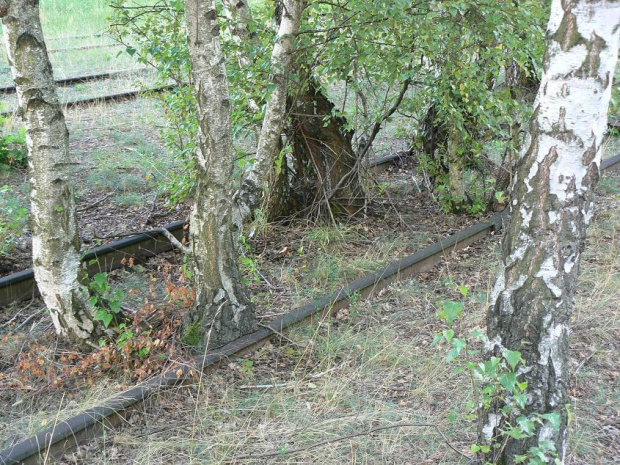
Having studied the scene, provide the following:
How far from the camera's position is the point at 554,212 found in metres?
3.21

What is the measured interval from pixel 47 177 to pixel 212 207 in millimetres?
1179

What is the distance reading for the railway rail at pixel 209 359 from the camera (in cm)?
389

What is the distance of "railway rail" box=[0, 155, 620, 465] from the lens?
3887mm

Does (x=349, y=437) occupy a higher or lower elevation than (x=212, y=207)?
lower

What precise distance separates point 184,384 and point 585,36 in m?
3.39

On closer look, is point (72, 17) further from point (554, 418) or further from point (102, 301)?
point (554, 418)

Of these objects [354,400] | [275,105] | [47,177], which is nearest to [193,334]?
[354,400]

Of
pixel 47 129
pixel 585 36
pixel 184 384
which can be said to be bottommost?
pixel 184 384

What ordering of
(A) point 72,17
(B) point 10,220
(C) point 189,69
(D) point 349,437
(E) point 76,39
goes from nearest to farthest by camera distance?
1. (D) point 349,437
2. (C) point 189,69
3. (B) point 10,220
4. (E) point 76,39
5. (A) point 72,17

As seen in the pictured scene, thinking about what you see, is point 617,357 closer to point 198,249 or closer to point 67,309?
point 198,249

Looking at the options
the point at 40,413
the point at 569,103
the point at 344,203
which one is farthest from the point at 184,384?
the point at 344,203

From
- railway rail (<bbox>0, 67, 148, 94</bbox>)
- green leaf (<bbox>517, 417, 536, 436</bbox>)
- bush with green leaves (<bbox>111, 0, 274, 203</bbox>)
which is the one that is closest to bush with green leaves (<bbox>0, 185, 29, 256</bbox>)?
bush with green leaves (<bbox>111, 0, 274, 203</bbox>)

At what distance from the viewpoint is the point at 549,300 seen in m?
3.26

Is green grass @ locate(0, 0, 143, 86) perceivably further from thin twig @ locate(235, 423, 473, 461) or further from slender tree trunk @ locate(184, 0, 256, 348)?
thin twig @ locate(235, 423, 473, 461)
